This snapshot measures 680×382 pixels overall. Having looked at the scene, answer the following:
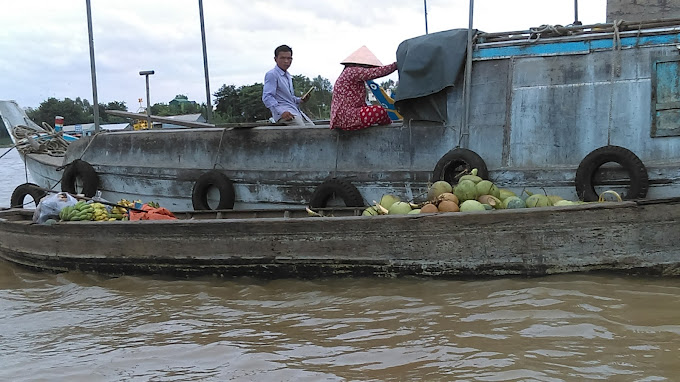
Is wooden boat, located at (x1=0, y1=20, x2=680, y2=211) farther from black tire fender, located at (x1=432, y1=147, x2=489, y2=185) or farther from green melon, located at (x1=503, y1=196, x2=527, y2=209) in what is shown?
green melon, located at (x1=503, y1=196, x2=527, y2=209)

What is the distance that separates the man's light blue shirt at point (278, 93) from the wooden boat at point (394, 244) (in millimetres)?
1586

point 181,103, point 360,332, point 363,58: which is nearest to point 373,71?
point 363,58

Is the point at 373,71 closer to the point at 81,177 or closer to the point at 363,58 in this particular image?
the point at 363,58

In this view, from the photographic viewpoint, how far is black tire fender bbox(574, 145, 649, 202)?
4.44m

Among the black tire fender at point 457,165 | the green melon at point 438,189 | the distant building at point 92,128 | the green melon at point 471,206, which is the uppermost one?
the distant building at point 92,128

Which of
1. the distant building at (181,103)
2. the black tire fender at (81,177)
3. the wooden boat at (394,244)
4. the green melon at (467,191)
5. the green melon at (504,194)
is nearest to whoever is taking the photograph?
the wooden boat at (394,244)

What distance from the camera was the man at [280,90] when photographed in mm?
6488

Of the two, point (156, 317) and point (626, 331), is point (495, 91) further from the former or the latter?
point (156, 317)

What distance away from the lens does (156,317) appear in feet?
13.8

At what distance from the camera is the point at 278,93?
665cm

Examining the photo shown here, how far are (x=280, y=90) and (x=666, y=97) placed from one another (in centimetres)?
368

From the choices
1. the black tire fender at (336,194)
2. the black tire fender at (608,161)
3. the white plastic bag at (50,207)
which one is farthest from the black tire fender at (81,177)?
the black tire fender at (608,161)

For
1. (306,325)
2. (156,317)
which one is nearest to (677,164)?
(306,325)

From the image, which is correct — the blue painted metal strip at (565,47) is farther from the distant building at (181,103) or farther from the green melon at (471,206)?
the distant building at (181,103)
